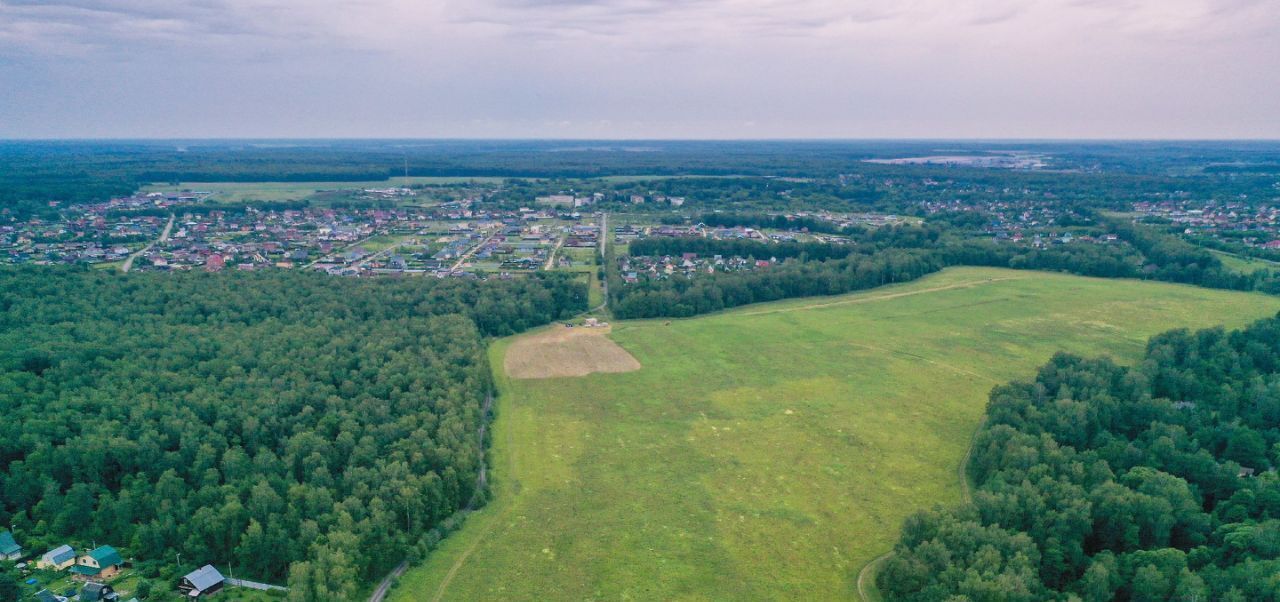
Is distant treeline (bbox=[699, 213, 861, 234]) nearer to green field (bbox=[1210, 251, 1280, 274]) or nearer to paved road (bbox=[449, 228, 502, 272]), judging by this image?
A: paved road (bbox=[449, 228, 502, 272])

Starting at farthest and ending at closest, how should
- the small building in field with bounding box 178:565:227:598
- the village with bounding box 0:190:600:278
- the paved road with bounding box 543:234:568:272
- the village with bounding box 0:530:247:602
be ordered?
the paved road with bounding box 543:234:568:272 → the village with bounding box 0:190:600:278 → the small building in field with bounding box 178:565:227:598 → the village with bounding box 0:530:247:602

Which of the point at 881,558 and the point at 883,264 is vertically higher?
the point at 883,264

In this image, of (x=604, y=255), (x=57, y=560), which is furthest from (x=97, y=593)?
(x=604, y=255)

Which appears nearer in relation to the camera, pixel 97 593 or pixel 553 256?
pixel 97 593

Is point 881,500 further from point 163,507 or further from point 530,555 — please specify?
point 163,507

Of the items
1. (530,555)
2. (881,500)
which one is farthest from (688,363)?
(530,555)

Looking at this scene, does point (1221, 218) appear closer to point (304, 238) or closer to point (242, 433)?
point (242, 433)

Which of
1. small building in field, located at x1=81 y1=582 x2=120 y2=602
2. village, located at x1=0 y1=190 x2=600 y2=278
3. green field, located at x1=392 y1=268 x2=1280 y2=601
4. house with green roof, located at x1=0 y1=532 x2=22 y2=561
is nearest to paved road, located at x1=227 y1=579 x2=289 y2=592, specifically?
small building in field, located at x1=81 y1=582 x2=120 y2=602
